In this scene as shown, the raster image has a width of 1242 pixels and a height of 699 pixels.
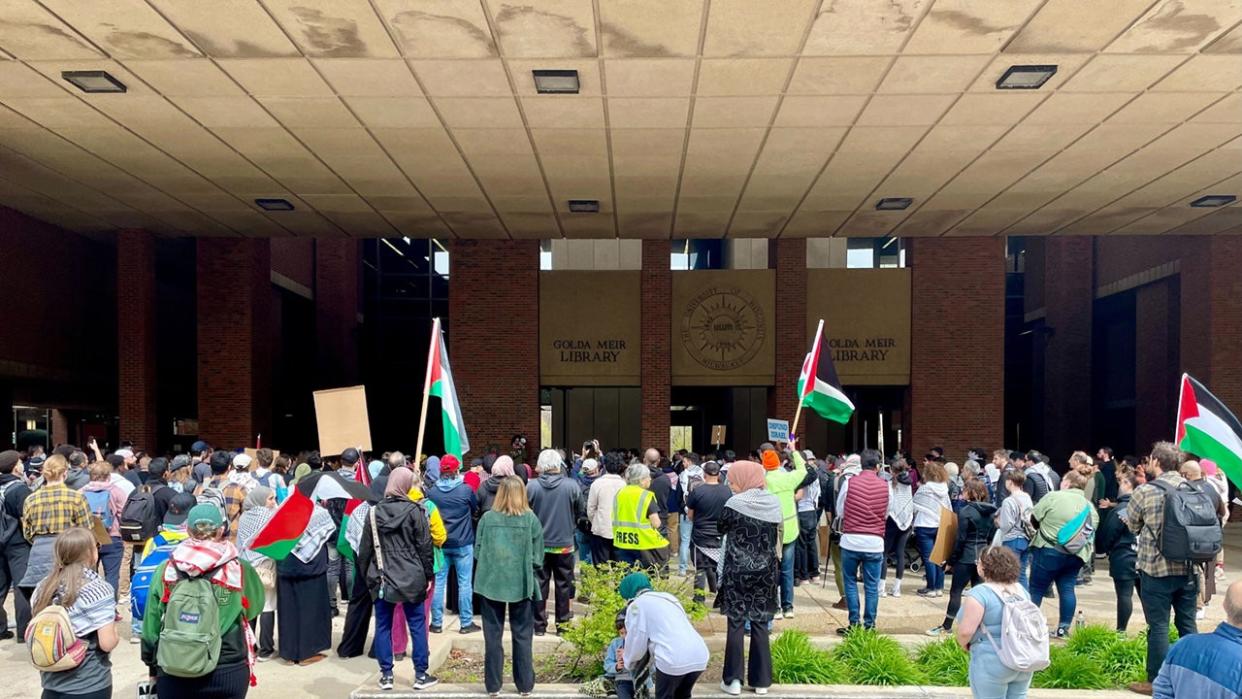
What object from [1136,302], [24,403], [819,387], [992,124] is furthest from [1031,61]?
[24,403]

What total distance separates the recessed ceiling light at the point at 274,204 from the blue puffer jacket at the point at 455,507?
10570 millimetres

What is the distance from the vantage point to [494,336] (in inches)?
874

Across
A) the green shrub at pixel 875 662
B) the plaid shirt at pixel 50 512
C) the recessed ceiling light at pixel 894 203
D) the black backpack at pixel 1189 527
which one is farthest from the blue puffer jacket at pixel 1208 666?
the recessed ceiling light at pixel 894 203

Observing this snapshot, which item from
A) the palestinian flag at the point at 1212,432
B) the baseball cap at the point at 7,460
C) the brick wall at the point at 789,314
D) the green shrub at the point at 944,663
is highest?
the brick wall at the point at 789,314

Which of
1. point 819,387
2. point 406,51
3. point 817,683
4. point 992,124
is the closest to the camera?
point 817,683

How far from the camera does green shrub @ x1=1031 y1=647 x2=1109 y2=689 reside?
7582 millimetres

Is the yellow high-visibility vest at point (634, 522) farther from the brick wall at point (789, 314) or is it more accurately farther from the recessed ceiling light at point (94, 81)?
the brick wall at point (789, 314)

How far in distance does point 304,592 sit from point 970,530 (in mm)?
6669

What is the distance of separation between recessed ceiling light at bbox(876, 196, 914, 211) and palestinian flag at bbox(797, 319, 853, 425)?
6926 millimetres

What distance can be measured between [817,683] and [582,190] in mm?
11543

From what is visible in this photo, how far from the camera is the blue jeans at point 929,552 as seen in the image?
11195 millimetres

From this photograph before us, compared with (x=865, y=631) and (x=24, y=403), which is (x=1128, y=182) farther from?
(x=24, y=403)

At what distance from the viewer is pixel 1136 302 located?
83.3ft

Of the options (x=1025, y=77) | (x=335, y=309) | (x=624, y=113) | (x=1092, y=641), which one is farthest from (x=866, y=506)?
(x=335, y=309)
